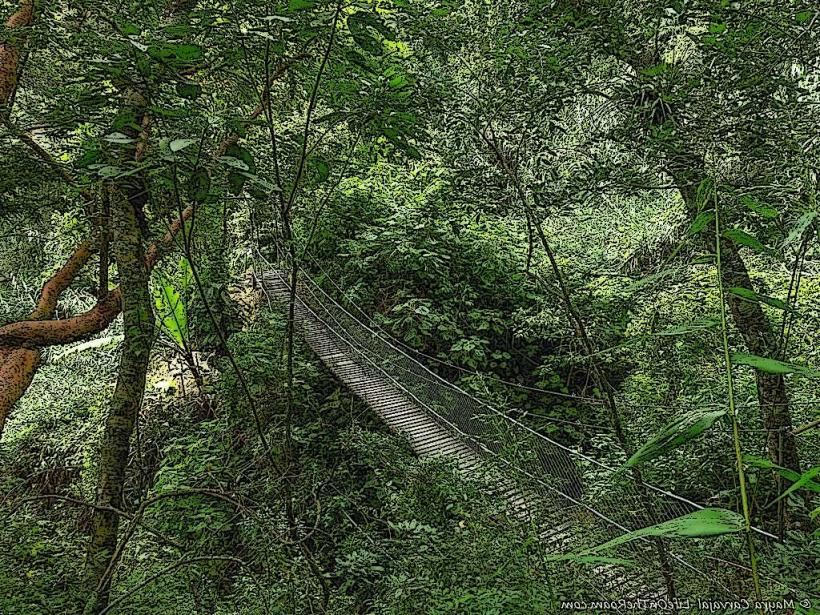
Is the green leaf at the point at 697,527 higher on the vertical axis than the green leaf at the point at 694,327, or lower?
lower

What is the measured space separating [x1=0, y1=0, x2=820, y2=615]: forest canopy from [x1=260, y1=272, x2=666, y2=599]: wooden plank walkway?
0.03 metres

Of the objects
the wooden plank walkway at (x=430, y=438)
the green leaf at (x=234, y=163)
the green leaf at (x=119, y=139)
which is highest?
the green leaf at (x=119, y=139)

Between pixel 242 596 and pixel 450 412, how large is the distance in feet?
7.87

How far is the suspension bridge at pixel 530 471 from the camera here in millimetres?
1889

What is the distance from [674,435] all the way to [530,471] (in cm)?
258

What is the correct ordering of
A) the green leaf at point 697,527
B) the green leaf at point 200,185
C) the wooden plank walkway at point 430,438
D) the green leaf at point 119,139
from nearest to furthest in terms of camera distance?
the green leaf at point 697,527
the green leaf at point 119,139
the green leaf at point 200,185
the wooden plank walkway at point 430,438

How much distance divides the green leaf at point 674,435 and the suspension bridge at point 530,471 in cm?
8

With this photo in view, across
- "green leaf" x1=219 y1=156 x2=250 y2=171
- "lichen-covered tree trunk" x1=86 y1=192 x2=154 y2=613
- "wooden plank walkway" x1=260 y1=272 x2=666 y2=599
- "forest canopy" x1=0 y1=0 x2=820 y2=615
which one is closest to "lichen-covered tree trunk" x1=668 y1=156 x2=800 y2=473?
"forest canopy" x1=0 y1=0 x2=820 y2=615

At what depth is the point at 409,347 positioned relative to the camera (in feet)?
17.8

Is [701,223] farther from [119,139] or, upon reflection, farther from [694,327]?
[119,139]

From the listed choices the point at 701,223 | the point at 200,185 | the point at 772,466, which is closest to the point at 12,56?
the point at 200,185

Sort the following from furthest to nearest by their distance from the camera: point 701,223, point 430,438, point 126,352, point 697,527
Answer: point 430,438, point 126,352, point 701,223, point 697,527

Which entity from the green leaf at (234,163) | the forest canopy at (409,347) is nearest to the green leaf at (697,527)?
the forest canopy at (409,347)

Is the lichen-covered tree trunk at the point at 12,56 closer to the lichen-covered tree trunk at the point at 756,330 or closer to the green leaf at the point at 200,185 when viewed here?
the green leaf at the point at 200,185
